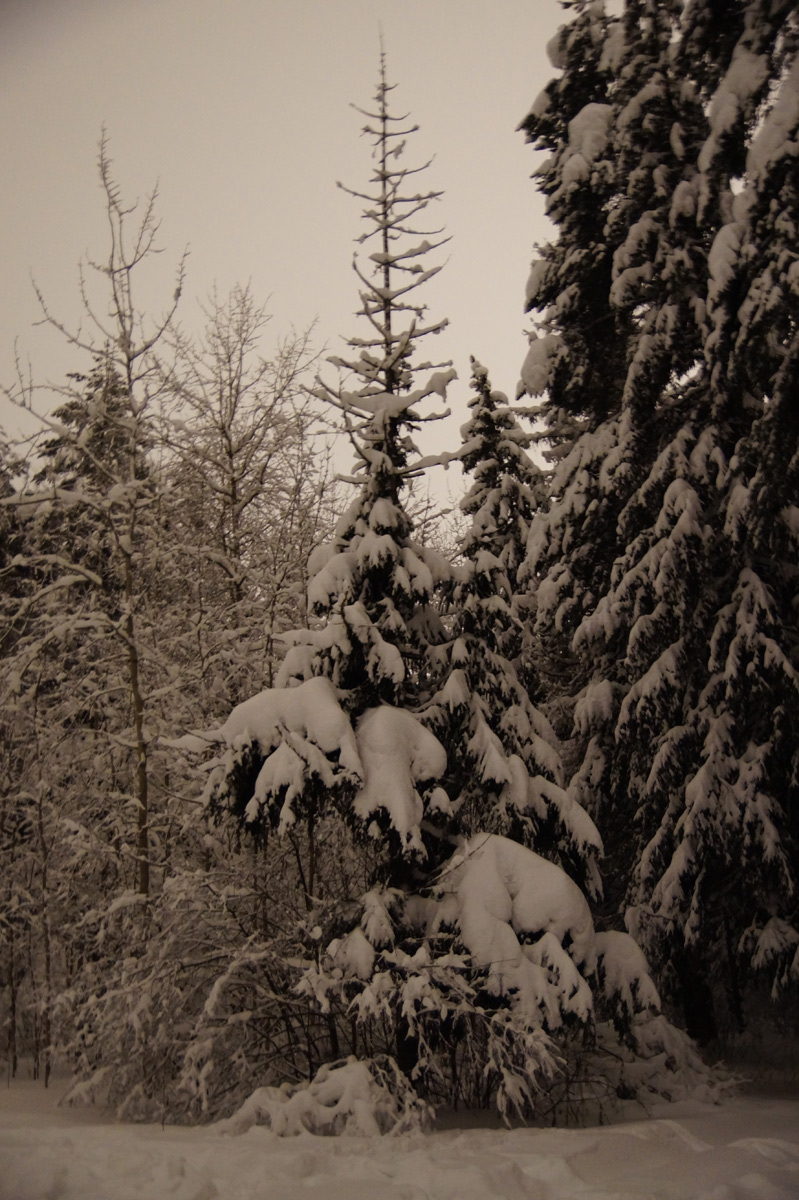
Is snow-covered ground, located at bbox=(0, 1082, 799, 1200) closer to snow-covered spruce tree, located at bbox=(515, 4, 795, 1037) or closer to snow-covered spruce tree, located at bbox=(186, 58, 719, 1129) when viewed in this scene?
snow-covered spruce tree, located at bbox=(186, 58, 719, 1129)

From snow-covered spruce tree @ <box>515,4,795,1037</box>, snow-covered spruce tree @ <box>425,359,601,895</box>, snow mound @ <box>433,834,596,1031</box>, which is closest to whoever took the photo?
snow mound @ <box>433,834,596,1031</box>

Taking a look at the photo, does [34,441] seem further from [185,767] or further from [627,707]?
[627,707]

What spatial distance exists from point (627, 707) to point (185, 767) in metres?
6.00

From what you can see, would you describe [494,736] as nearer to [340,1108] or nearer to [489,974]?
[489,974]

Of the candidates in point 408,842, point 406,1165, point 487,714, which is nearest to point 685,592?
point 487,714

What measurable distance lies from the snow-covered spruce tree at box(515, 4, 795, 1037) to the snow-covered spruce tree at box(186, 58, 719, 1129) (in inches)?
86.2

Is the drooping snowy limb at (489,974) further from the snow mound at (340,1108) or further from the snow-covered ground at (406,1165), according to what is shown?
the snow-covered ground at (406,1165)

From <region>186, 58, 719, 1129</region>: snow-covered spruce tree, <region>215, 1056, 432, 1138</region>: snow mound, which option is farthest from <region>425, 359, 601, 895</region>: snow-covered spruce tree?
<region>215, 1056, 432, 1138</region>: snow mound

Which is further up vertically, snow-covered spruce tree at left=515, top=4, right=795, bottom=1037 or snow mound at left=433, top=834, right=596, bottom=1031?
snow-covered spruce tree at left=515, top=4, right=795, bottom=1037

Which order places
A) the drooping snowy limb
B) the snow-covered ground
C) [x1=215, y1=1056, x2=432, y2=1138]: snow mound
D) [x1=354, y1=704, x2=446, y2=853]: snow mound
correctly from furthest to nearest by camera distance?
[x1=354, y1=704, x2=446, y2=853]: snow mound < the drooping snowy limb < [x1=215, y1=1056, x2=432, y2=1138]: snow mound < the snow-covered ground

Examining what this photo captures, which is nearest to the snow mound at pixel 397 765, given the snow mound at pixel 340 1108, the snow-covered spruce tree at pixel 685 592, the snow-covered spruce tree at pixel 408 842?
the snow-covered spruce tree at pixel 408 842

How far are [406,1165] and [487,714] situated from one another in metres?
4.28

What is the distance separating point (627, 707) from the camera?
1115cm

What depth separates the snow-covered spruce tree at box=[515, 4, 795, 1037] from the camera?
994 cm
